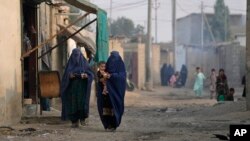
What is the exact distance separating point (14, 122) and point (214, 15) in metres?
57.6

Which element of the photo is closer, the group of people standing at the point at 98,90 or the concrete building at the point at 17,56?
the concrete building at the point at 17,56

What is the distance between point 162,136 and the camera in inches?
353

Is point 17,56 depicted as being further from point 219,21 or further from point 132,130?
point 219,21

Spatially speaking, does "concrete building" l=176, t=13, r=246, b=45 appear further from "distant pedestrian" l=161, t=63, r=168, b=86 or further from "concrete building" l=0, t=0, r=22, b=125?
"concrete building" l=0, t=0, r=22, b=125

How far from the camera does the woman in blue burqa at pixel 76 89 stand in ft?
33.7

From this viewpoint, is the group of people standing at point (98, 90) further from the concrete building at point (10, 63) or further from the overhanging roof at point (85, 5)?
the overhanging roof at point (85, 5)

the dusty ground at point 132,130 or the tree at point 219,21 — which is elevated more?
the tree at point 219,21

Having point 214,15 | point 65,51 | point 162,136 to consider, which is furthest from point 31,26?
point 214,15

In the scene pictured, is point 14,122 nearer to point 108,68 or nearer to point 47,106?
point 108,68

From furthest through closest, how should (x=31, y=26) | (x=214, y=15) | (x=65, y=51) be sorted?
(x=214, y=15)
(x=65, y=51)
(x=31, y=26)

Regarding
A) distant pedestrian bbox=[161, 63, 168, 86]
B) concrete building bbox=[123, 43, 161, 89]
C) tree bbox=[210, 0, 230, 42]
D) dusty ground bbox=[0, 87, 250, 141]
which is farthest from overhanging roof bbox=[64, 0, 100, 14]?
tree bbox=[210, 0, 230, 42]

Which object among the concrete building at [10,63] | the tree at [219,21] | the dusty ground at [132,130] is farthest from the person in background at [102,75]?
the tree at [219,21]

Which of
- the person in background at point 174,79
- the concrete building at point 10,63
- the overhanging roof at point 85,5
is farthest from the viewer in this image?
the person in background at point 174,79

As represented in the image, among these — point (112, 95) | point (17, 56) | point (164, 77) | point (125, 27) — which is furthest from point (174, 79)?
point (125, 27)
